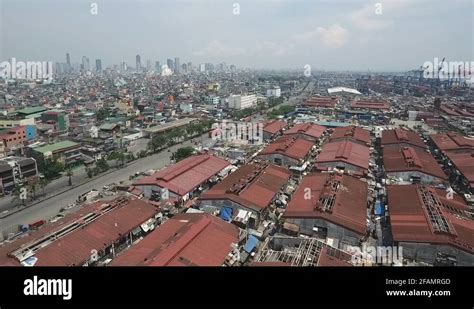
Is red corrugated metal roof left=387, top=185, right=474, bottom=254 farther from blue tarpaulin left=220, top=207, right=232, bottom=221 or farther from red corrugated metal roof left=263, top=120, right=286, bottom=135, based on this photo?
red corrugated metal roof left=263, top=120, right=286, bottom=135

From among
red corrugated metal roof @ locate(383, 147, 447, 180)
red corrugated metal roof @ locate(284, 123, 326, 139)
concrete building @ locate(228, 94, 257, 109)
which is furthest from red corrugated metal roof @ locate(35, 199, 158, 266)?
concrete building @ locate(228, 94, 257, 109)

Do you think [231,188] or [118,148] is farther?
[118,148]

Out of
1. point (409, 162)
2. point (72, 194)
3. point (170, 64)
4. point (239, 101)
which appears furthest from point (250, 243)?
point (170, 64)

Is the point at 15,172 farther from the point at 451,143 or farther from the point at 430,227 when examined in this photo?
the point at 451,143
